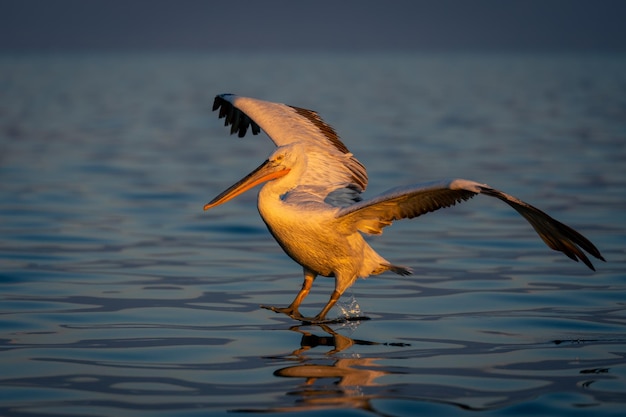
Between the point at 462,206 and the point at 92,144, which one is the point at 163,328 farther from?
the point at 92,144

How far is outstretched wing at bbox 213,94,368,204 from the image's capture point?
9.65 meters

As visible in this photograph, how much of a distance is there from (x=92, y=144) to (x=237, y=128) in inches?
546

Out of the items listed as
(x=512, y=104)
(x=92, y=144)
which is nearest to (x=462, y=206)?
(x=92, y=144)

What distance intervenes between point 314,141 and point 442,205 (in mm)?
2229

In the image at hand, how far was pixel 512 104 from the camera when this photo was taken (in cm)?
3975

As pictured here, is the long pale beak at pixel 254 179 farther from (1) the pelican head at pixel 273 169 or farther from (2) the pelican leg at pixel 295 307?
(2) the pelican leg at pixel 295 307

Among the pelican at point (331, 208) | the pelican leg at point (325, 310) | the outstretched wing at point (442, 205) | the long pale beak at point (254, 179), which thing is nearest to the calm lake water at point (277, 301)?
the pelican leg at point (325, 310)

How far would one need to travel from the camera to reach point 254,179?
9078 millimetres

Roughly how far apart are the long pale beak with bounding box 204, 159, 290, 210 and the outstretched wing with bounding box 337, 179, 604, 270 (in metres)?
0.85

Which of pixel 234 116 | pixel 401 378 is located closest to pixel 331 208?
pixel 401 378

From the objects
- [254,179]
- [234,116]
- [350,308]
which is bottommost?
[350,308]

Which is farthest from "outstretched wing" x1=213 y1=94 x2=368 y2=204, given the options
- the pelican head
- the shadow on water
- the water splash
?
the shadow on water

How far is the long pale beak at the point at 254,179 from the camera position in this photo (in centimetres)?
899

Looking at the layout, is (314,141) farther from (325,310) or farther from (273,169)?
(325,310)
